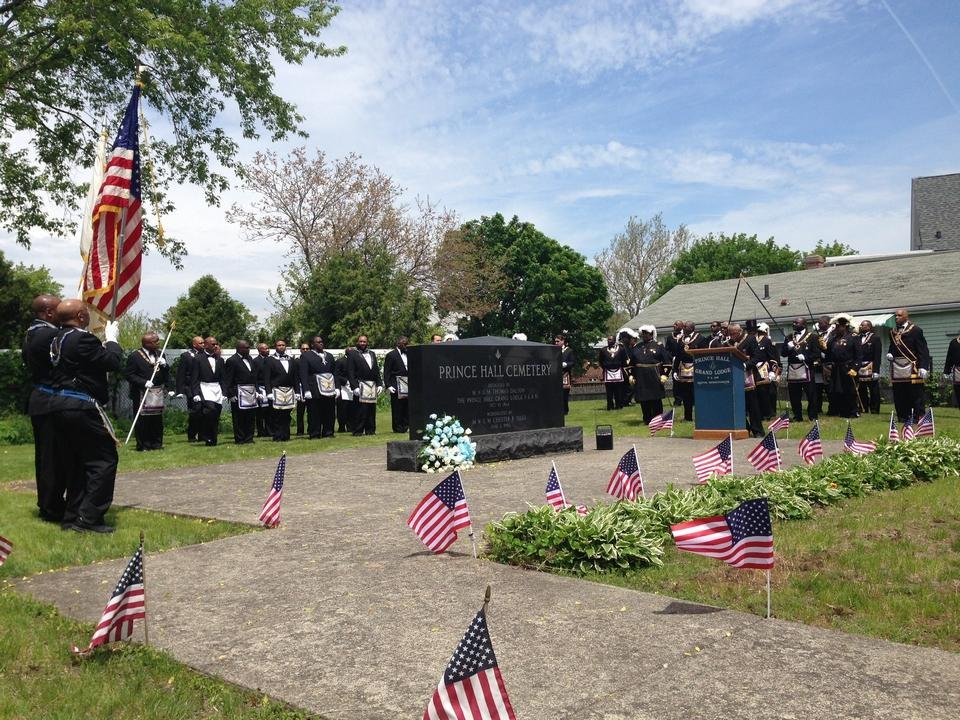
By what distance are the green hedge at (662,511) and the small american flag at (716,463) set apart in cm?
49

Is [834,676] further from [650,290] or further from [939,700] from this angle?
[650,290]

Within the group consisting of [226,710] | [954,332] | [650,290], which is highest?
[650,290]

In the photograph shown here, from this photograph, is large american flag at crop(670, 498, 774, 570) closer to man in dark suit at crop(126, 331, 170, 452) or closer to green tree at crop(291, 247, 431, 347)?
man in dark suit at crop(126, 331, 170, 452)

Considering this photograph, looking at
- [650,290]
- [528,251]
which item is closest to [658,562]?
[528,251]

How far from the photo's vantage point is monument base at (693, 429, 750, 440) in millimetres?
14766

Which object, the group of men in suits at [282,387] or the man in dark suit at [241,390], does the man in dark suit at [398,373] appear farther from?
the man in dark suit at [241,390]

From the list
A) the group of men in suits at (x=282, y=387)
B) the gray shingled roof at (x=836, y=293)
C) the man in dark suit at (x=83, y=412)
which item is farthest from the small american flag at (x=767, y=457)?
the gray shingled roof at (x=836, y=293)

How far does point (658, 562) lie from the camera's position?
20.3ft

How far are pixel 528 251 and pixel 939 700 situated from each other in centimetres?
4805

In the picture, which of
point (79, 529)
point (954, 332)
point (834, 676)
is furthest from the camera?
point (954, 332)

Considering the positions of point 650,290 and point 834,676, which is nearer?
point 834,676

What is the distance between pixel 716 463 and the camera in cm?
907

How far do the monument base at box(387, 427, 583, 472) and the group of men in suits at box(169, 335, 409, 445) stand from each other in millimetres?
5291

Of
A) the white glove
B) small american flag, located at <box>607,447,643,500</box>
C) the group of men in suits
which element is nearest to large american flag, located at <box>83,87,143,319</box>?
the white glove
